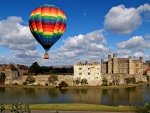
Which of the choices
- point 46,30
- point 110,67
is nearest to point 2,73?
point 110,67

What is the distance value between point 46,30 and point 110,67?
64.2 metres

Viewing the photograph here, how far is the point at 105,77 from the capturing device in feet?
232

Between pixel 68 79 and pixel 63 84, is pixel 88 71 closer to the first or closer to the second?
pixel 68 79

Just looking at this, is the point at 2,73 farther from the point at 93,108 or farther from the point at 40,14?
the point at 93,108

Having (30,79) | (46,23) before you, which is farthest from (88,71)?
(46,23)

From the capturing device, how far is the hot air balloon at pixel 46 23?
31625 mm

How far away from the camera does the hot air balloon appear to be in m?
31.6

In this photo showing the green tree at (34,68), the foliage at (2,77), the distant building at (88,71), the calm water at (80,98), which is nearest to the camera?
the calm water at (80,98)

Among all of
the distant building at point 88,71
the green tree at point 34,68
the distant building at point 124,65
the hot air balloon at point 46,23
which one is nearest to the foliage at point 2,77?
the green tree at point 34,68

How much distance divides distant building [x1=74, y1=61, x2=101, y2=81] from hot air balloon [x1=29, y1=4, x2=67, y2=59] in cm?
3800

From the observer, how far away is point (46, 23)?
3167cm

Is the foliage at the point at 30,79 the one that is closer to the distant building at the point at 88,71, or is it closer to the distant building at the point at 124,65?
the distant building at the point at 88,71

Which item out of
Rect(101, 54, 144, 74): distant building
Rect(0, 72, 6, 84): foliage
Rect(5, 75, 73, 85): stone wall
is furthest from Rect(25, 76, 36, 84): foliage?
Rect(101, 54, 144, 74): distant building

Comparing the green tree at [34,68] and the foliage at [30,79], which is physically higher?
the green tree at [34,68]
